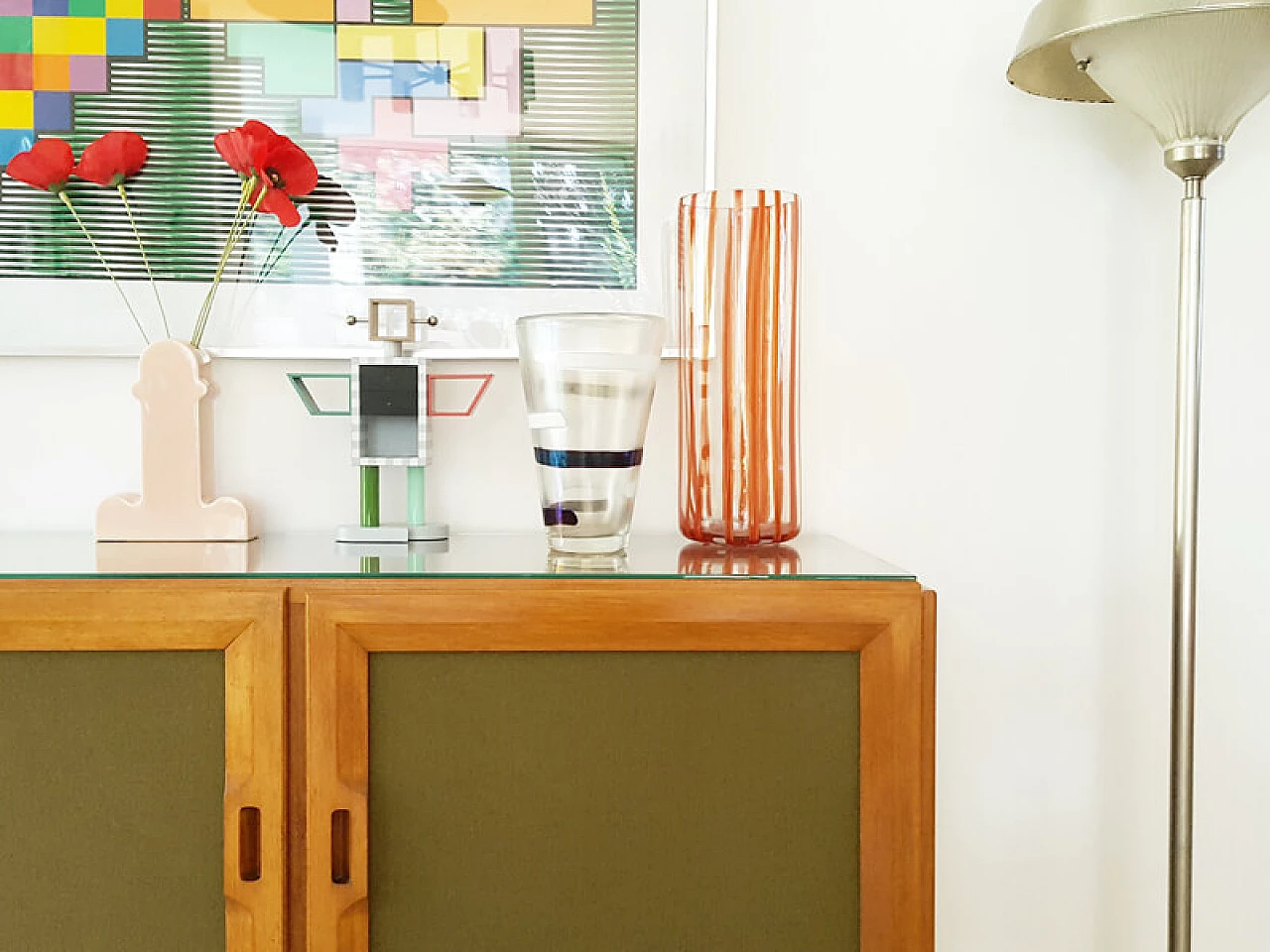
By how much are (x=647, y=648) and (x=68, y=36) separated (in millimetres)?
1199

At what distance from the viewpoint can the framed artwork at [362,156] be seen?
148 cm

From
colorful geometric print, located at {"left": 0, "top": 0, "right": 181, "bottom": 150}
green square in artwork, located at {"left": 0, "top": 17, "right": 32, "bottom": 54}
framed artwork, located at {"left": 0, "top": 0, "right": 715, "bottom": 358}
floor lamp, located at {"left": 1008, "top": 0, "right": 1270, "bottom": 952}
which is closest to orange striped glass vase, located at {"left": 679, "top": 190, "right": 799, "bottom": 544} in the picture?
framed artwork, located at {"left": 0, "top": 0, "right": 715, "bottom": 358}

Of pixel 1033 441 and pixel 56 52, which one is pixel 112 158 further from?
pixel 1033 441

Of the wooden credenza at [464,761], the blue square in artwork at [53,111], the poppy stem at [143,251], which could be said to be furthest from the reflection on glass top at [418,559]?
the blue square in artwork at [53,111]

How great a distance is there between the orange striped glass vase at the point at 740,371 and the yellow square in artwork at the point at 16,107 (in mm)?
939

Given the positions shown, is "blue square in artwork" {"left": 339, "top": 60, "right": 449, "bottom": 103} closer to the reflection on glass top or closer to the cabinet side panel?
the reflection on glass top

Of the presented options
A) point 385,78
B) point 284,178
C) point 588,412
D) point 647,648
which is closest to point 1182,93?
point 588,412

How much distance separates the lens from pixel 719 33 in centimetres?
152

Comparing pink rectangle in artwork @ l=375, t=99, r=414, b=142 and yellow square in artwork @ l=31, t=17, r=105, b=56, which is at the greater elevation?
yellow square in artwork @ l=31, t=17, r=105, b=56

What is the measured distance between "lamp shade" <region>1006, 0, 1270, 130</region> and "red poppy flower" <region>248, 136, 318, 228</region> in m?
0.96

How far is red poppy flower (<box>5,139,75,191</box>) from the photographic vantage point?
1.43 m

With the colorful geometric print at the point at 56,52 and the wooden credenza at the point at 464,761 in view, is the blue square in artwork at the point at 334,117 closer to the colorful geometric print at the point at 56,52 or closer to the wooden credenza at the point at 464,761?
the colorful geometric print at the point at 56,52

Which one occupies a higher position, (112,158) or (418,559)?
(112,158)

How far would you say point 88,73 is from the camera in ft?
4.83
